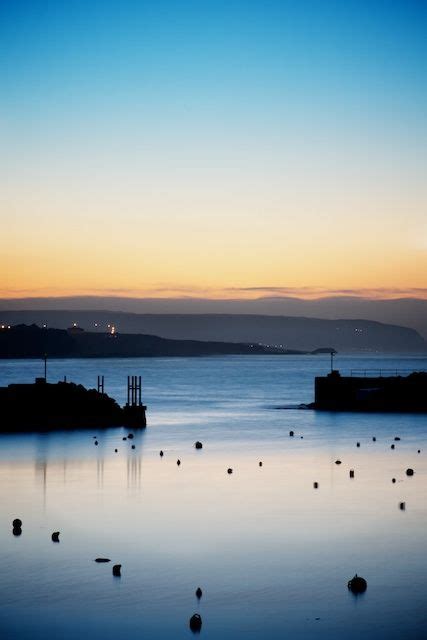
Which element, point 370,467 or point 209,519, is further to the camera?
point 370,467

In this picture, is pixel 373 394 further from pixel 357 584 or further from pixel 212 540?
pixel 357 584

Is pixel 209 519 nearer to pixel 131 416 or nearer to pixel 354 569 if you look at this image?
pixel 354 569

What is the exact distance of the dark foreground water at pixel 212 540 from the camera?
891 inches

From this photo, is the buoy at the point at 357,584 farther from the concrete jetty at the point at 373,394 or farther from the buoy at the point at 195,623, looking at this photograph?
the concrete jetty at the point at 373,394

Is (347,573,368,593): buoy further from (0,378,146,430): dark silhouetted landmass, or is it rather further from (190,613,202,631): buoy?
(0,378,146,430): dark silhouetted landmass

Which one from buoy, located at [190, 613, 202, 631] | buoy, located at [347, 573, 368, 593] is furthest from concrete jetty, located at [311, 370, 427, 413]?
buoy, located at [190, 613, 202, 631]

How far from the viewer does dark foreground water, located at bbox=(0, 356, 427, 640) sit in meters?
22.6

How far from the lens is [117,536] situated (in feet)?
104

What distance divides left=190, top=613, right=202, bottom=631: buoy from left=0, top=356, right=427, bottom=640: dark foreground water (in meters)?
0.19

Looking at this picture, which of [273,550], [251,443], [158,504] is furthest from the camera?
[251,443]

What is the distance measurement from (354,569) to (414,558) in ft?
8.52

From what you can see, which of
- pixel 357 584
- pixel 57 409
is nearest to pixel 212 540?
pixel 357 584

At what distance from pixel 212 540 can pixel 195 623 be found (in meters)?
9.72

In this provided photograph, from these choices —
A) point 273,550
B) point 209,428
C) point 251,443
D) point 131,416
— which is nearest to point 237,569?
point 273,550
